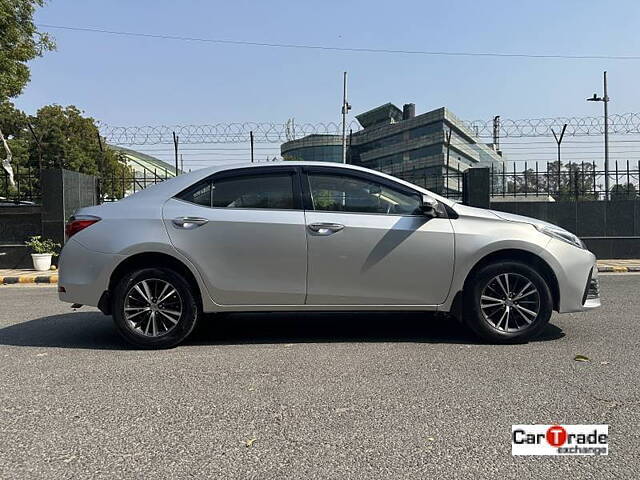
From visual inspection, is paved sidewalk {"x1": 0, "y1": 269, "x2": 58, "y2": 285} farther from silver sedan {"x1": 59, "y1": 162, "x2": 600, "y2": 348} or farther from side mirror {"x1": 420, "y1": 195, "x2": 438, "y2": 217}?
side mirror {"x1": 420, "y1": 195, "x2": 438, "y2": 217}

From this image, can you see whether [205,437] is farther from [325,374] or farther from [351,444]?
[325,374]

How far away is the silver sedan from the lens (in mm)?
5078

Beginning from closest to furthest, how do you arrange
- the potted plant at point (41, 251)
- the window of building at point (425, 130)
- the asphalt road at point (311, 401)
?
the asphalt road at point (311, 401) < the potted plant at point (41, 251) < the window of building at point (425, 130)

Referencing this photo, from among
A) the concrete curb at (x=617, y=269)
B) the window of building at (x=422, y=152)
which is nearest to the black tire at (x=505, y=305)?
the concrete curb at (x=617, y=269)

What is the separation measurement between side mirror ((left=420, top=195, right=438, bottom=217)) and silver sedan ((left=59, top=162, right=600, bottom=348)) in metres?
0.02

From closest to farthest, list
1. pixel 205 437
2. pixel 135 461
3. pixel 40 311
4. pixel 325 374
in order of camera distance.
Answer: pixel 135 461 → pixel 205 437 → pixel 325 374 → pixel 40 311

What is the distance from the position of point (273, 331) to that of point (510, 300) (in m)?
2.48

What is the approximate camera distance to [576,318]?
21.6ft

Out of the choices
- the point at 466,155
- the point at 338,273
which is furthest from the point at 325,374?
the point at 466,155

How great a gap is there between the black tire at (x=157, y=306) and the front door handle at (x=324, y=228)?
1.29 m

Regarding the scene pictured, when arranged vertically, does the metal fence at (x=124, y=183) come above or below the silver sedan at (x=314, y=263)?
above

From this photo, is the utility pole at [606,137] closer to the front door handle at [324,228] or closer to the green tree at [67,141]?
the front door handle at [324,228]

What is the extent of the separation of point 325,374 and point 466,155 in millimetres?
35701

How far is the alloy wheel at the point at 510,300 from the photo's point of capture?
512 cm
